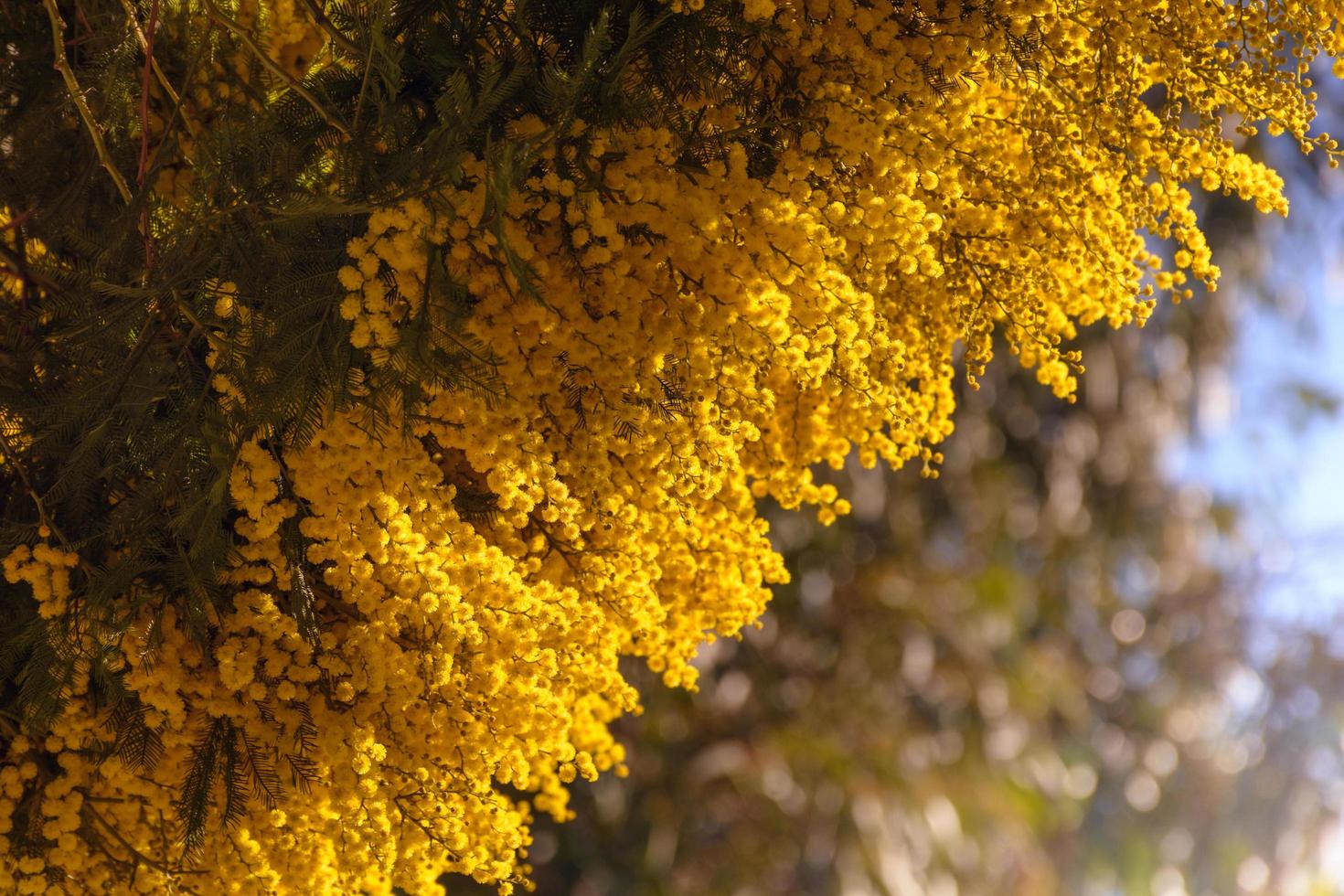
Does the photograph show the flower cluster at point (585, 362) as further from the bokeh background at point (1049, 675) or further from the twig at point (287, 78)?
the bokeh background at point (1049, 675)

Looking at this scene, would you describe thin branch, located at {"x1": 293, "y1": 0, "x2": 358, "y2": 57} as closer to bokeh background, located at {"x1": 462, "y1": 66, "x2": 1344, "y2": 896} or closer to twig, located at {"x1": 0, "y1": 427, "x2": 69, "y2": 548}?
twig, located at {"x1": 0, "y1": 427, "x2": 69, "y2": 548}

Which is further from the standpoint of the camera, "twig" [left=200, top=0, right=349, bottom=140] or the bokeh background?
the bokeh background

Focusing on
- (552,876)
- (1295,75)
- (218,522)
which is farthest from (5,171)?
(552,876)

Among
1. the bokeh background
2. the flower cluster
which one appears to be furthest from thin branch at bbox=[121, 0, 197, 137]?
the bokeh background

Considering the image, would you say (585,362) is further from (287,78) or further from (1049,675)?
(1049,675)

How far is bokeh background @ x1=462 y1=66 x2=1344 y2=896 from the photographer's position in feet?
14.3

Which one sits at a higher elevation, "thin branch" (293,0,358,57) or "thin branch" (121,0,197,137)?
"thin branch" (293,0,358,57)

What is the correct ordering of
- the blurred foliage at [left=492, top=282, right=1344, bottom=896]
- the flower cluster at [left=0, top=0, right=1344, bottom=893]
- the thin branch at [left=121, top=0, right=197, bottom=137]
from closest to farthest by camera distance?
1. the flower cluster at [left=0, top=0, right=1344, bottom=893]
2. the thin branch at [left=121, top=0, right=197, bottom=137]
3. the blurred foliage at [left=492, top=282, right=1344, bottom=896]

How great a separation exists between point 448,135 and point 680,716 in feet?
12.2

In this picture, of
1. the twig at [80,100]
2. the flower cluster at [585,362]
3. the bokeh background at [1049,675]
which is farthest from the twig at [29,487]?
the bokeh background at [1049,675]

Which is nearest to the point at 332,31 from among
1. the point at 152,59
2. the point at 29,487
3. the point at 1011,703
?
the point at 152,59

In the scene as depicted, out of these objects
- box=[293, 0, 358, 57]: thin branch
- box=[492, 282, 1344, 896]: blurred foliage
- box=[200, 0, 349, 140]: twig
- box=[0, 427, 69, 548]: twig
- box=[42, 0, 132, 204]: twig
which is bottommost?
box=[492, 282, 1344, 896]: blurred foliage

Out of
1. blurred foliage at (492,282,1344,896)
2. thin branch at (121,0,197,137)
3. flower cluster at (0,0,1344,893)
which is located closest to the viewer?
flower cluster at (0,0,1344,893)

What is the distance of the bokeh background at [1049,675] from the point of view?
4363 millimetres
